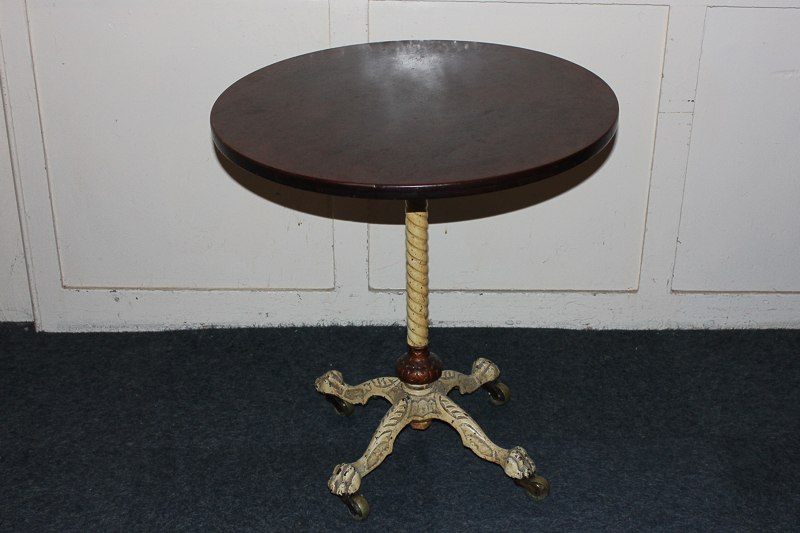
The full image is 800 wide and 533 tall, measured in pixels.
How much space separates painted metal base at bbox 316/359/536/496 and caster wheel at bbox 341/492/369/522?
2 centimetres

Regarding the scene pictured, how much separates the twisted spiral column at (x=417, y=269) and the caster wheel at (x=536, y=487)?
43 centimetres

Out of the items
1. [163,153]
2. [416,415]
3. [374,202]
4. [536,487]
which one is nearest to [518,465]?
[536,487]

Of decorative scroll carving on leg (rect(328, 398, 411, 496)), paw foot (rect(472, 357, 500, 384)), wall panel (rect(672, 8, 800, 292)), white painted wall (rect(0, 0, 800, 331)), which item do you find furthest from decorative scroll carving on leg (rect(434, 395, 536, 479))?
wall panel (rect(672, 8, 800, 292))

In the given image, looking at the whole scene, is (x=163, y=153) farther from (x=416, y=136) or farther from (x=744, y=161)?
(x=744, y=161)

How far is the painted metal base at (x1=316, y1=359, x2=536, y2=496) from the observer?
1.85 meters

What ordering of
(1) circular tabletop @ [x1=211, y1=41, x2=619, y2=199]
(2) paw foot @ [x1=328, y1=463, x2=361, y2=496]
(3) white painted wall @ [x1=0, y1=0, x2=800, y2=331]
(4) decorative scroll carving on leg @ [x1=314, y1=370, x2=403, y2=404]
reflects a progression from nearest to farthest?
1. (1) circular tabletop @ [x1=211, y1=41, x2=619, y2=199]
2. (2) paw foot @ [x1=328, y1=463, x2=361, y2=496]
3. (4) decorative scroll carving on leg @ [x1=314, y1=370, x2=403, y2=404]
4. (3) white painted wall @ [x1=0, y1=0, x2=800, y2=331]

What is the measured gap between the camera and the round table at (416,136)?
1.40 m

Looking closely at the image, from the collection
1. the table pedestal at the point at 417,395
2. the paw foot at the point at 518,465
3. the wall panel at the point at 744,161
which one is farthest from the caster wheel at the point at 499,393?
the wall panel at the point at 744,161

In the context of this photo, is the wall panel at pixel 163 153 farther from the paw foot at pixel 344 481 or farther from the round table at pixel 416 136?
the paw foot at pixel 344 481

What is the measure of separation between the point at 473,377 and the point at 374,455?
1.43 ft

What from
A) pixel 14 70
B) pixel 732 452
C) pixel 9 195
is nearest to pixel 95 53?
pixel 14 70

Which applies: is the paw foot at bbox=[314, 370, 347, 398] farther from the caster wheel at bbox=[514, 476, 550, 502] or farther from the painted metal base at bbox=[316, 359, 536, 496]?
the caster wheel at bbox=[514, 476, 550, 502]

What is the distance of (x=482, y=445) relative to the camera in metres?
1.92

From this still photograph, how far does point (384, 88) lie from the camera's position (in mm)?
1764
